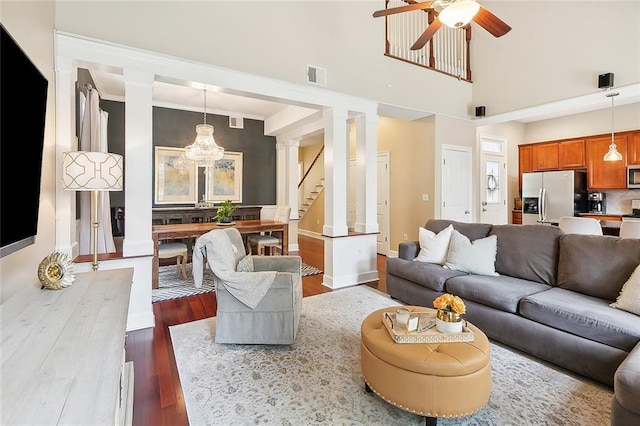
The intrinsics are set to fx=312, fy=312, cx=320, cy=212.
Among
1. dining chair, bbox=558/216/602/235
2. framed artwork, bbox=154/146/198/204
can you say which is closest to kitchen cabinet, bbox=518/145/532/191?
dining chair, bbox=558/216/602/235

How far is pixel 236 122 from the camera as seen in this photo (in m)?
6.84

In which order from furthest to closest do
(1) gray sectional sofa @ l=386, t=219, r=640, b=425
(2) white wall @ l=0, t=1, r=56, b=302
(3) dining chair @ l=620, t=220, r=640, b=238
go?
1. (3) dining chair @ l=620, t=220, r=640, b=238
2. (1) gray sectional sofa @ l=386, t=219, r=640, b=425
3. (2) white wall @ l=0, t=1, r=56, b=302

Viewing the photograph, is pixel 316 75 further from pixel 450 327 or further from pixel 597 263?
pixel 597 263

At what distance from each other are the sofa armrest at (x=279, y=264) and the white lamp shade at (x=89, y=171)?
1.45 metres

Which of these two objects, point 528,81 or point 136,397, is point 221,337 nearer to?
point 136,397

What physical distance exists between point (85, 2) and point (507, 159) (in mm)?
7833

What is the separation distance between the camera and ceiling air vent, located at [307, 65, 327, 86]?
4070mm

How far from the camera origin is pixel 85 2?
9.25 ft

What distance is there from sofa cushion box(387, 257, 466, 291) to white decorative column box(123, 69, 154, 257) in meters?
2.66

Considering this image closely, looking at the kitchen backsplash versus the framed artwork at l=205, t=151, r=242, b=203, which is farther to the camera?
the framed artwork at l=205, t=151, r=242, b=203

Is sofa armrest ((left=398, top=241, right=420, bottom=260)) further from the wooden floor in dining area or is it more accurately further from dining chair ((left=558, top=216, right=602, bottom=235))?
dining chair ((left=558, top=216, right=602, bottom=235))

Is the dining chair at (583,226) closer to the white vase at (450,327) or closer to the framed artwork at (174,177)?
the white vase at (450,327)

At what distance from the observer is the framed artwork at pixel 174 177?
6098 mm

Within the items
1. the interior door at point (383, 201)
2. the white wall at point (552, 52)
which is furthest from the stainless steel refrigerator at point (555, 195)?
the interior door at point (383, 201)
